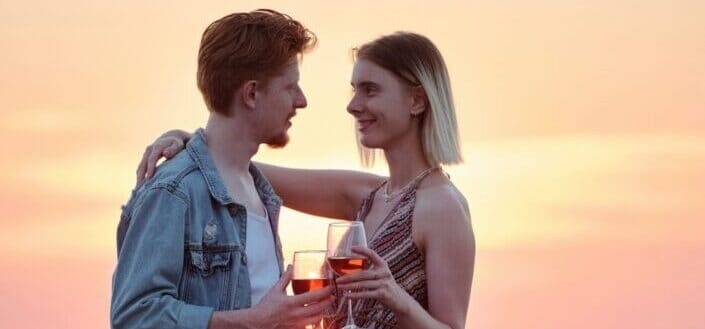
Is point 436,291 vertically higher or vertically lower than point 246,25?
lower

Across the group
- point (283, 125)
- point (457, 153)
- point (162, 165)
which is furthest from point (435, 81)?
point (162, 165)

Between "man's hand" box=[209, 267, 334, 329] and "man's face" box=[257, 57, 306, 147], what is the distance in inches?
28.6

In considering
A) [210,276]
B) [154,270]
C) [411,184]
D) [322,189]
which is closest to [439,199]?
[411,184]

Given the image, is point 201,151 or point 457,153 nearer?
point 201,151

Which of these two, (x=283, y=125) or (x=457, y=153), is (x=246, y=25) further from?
(x=457, y=153)

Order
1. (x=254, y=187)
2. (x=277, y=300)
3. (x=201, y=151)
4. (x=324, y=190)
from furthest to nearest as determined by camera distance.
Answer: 1. (x=324, y=190)
2. (x=254, y=187)
3. (x=201, y=151)
4. (x=277, y=300)

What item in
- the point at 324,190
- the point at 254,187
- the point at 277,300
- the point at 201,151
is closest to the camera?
the point at 277,300

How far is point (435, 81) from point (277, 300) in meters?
1.51

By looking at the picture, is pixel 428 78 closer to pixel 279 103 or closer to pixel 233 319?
pixel 279 103

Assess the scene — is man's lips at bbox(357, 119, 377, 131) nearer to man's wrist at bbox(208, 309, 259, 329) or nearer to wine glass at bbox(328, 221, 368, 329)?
wine glass at bbox(328, 221, 368, 329)

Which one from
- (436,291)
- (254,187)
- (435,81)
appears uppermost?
(435,81)

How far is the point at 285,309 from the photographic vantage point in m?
4.91

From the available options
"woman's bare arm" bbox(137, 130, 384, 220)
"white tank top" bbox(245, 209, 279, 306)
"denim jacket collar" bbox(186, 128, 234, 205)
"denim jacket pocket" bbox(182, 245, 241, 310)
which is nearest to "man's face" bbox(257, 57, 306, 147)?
"denim jacket collar" bbox(186, 128, 234, 205)

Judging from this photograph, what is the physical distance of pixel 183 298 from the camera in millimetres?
5160
